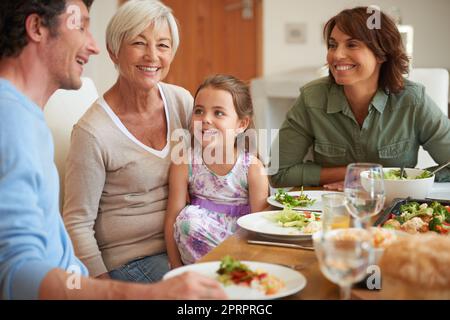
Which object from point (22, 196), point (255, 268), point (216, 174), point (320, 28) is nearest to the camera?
point (22, 196)

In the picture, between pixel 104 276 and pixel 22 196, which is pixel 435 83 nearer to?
pixel 104 276

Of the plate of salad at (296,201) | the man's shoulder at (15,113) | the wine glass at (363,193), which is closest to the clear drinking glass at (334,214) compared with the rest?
the wine glass at (363,193)

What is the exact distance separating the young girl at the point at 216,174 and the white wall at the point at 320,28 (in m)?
3.29

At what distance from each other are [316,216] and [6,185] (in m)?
0.82

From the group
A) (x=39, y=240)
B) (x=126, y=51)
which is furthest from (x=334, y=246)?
(x=126, y=51)

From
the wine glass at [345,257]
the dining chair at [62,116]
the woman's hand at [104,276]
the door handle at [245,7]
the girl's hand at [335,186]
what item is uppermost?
the door handle at [245,7]

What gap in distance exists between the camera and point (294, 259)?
1.31m

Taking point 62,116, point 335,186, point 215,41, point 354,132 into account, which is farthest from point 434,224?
point 215,41

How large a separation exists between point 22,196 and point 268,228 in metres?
0.62

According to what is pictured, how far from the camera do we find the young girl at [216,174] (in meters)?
1.88

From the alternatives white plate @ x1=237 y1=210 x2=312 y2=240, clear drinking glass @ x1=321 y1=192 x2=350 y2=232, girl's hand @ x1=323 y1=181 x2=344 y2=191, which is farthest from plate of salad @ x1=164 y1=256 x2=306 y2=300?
girl's hand @ x1=323 y1=181 x2=344 y2=191

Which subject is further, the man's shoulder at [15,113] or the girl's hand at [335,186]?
the girl's hand at [335,186]

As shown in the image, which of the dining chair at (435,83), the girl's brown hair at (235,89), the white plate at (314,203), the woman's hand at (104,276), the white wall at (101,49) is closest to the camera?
the white plate at (314,203)

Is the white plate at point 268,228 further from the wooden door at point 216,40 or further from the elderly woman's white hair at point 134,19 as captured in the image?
the wooden door at point 216,40
